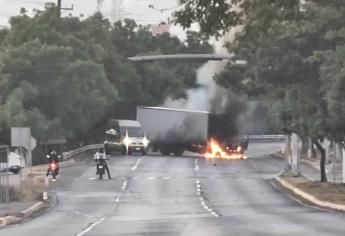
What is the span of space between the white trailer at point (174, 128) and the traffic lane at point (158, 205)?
40.5 feet

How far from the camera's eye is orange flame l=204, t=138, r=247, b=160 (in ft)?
220

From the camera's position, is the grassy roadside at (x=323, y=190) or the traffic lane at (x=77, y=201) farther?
the grassy roadside at (x=323, y=190)

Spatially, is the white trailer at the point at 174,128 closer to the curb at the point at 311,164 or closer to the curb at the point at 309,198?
the curb at the point at 311,164

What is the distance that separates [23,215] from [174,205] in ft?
19.3

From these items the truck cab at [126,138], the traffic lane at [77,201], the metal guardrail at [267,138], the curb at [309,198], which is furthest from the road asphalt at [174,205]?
the metal guardrail at [267,138]

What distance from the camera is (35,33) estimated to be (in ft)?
230

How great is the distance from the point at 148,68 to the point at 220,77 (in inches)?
1454

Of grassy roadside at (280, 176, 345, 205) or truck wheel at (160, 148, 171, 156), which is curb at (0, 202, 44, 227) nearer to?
grassy roadside at (280, 176, 345, 205)

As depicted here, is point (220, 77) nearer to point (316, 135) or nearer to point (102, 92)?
point (102, 92)

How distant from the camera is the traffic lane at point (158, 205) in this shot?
2125 cm

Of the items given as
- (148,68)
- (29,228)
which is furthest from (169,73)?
(29,228)

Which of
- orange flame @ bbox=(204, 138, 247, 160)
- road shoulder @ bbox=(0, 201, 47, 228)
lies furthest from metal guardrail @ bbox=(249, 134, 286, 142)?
road shoulder @ bbox=(0, 201, 47, 228)

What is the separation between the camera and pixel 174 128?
222ft

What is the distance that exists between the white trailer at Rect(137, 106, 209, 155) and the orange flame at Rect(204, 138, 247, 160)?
0.74 metres
